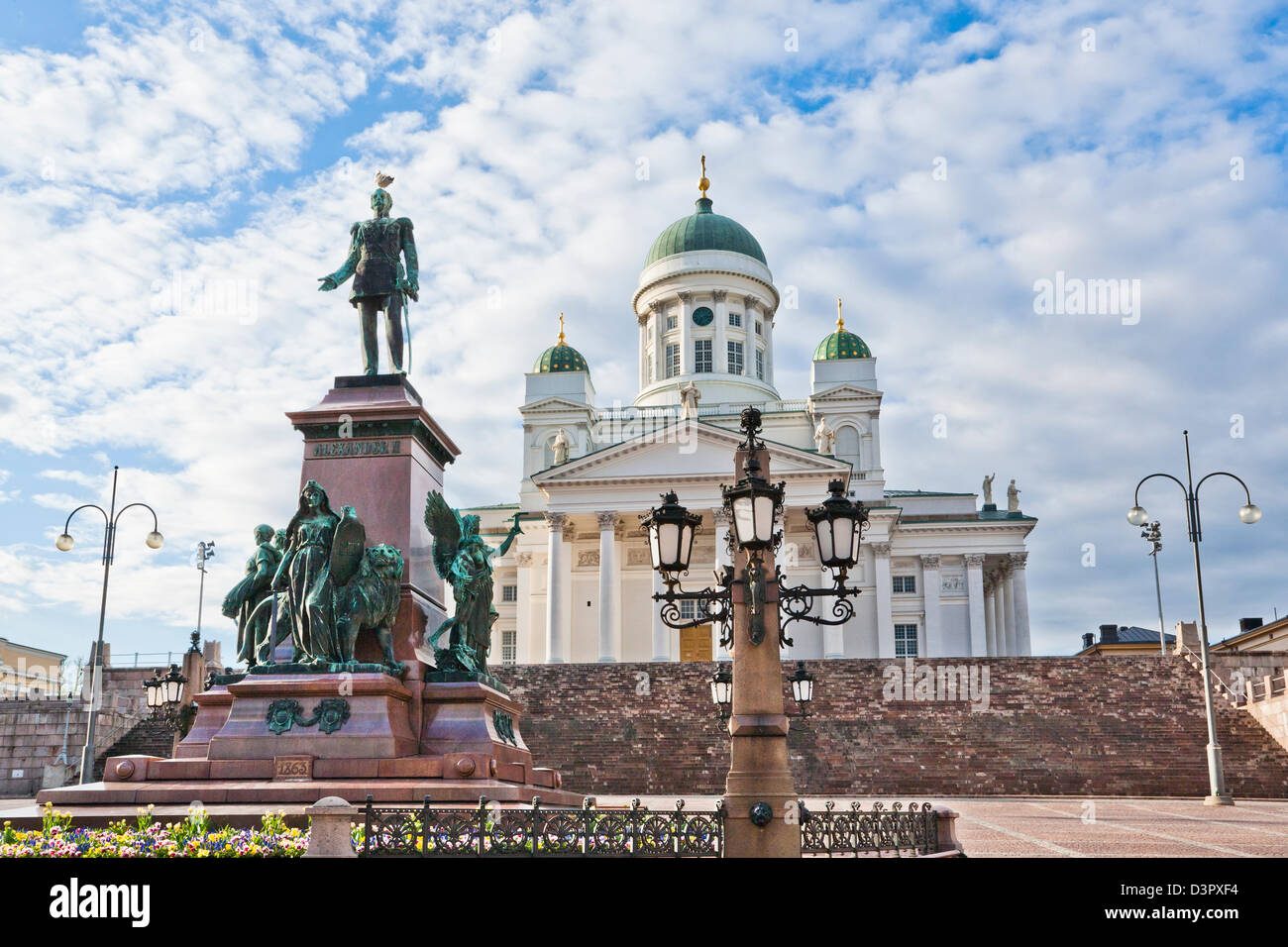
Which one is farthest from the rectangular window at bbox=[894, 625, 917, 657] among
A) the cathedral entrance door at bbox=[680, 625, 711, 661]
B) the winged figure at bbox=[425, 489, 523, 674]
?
the winged figure at bbox=[425, 489, 523, 674]

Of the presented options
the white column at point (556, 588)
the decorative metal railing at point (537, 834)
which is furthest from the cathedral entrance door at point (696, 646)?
the decorative metal railing at point (537, 834)

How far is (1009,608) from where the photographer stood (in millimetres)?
65000

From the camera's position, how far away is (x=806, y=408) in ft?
227

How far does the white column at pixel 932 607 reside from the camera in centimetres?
6169

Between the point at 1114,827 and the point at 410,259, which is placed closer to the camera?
the point at 410,259

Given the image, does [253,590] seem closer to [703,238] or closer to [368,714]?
[368,714]

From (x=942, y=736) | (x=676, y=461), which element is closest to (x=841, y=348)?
(x=676, y=461)

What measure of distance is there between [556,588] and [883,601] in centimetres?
1668

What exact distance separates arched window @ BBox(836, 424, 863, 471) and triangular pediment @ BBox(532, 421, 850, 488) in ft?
27.2

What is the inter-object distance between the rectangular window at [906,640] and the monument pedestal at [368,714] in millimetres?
51230

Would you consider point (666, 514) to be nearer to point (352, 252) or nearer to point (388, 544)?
point (388, 544)
